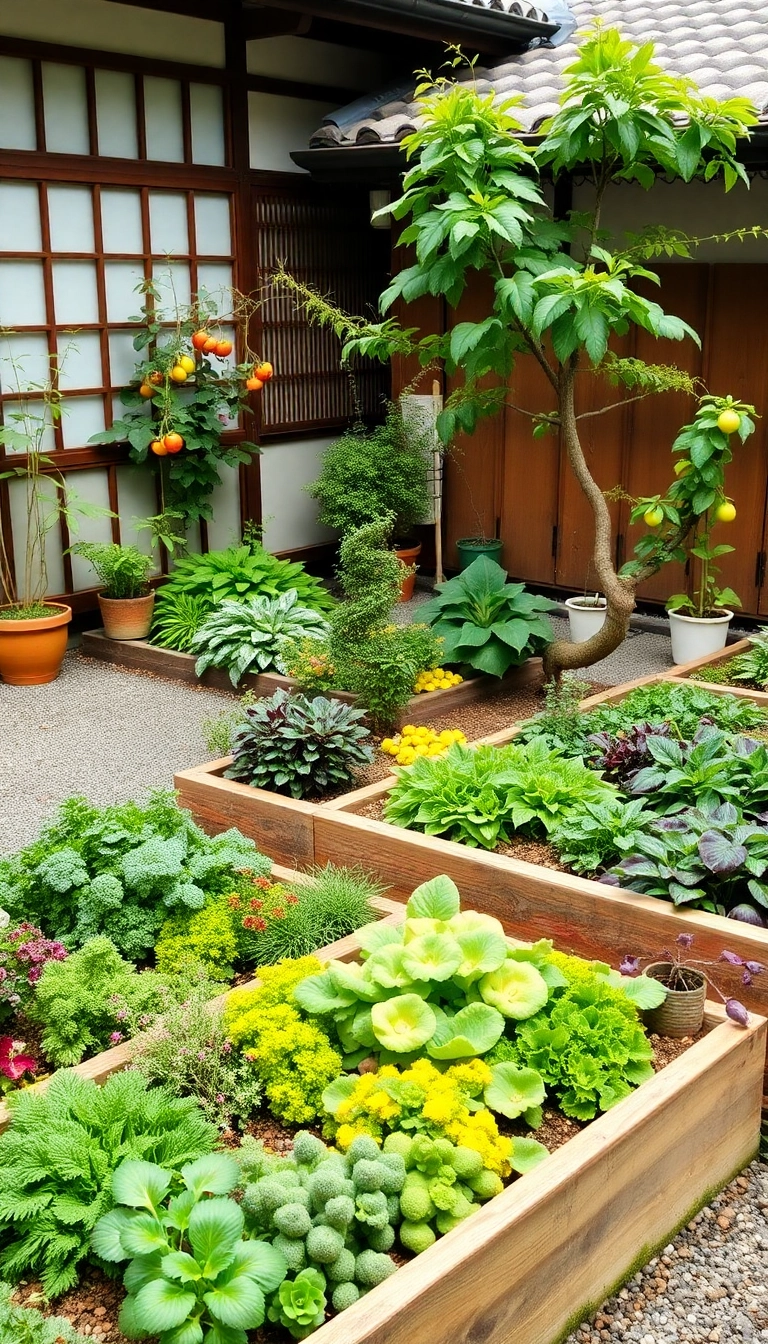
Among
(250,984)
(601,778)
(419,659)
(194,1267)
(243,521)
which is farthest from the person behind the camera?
(243,521)

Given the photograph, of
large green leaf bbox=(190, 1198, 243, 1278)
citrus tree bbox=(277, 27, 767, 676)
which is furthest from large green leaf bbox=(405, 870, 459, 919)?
citrus tree bbox=(277, 27, 767, 676)

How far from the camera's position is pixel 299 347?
30.8 ft

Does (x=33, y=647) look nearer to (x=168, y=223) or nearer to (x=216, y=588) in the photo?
(x=216, y=588)

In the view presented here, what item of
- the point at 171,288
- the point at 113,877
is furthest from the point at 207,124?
the point at 113,877

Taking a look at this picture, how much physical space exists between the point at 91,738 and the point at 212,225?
389 cm

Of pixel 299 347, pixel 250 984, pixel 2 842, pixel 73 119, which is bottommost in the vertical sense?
pixel 2 842

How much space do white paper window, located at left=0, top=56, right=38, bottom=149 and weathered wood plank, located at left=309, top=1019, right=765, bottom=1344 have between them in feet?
20.4

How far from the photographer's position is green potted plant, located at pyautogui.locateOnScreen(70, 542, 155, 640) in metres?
7.56

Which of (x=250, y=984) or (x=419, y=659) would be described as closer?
(x=250, y=984)

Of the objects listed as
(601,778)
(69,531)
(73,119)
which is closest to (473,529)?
(69,531)

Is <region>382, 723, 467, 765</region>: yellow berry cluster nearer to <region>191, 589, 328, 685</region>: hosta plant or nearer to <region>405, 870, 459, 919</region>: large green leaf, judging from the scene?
<region>191, 589, 328, 685</region>: hosta plant

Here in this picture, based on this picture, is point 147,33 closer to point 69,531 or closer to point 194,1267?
point 69,531

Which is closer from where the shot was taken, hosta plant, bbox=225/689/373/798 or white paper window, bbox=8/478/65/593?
hosta plant, bbox=225/689/373/798

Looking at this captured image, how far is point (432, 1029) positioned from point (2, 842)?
2.70 metres
